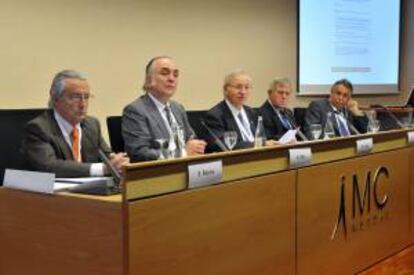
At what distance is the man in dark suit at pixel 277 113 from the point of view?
4309 mm

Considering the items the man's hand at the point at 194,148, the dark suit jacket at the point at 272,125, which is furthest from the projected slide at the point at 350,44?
the man's hand at the point at 194,148

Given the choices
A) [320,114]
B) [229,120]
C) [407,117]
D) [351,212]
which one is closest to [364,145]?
[351,212]

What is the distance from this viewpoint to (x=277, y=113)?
4359 mm

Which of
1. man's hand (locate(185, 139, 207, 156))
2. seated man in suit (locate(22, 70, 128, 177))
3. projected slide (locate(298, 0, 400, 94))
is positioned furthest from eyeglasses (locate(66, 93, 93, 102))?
projected slide (locate(298, 0, 400, 94))

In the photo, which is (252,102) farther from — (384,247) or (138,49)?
(384,247)

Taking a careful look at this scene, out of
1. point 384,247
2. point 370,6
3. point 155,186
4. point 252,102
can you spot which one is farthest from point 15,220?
point 370,6

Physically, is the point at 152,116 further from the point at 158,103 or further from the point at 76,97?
the point at 76,97

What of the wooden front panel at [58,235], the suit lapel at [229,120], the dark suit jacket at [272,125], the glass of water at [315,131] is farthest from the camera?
the dark suit jacket at [272,125]

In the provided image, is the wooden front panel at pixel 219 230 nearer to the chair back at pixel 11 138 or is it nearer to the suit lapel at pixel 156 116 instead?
the suit lapel at pixel 156 116

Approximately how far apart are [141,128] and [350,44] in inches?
159

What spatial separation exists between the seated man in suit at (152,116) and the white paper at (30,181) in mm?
800

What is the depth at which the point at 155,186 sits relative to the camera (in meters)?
1.98

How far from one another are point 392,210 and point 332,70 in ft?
9.95

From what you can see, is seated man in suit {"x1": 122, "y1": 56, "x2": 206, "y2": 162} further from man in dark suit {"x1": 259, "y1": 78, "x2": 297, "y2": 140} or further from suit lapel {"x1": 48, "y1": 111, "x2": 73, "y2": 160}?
man in dark suit {"x1": 259, "y1": 78, "x2": 297, "y2": 140}
